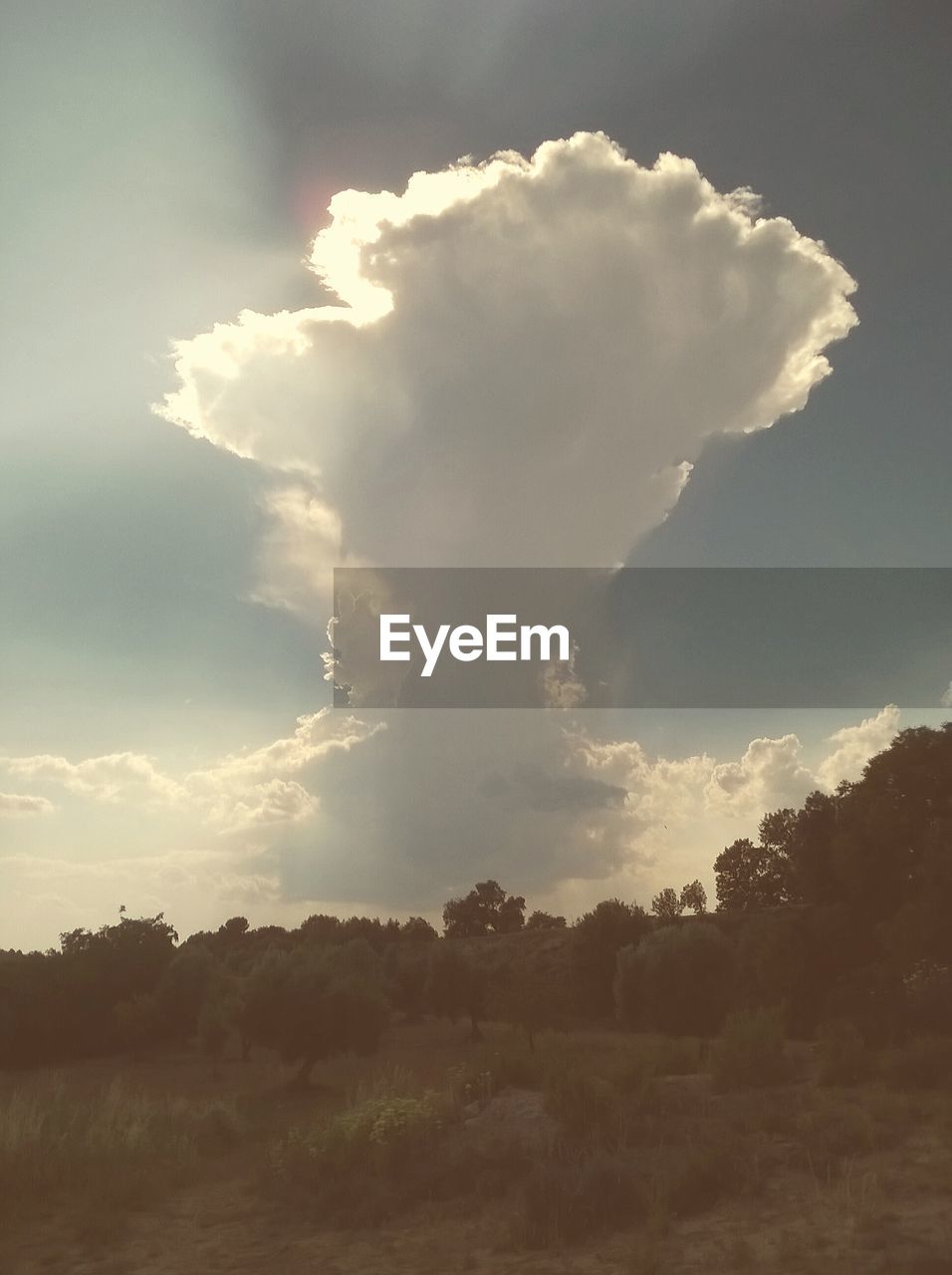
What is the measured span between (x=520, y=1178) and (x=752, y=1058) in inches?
298

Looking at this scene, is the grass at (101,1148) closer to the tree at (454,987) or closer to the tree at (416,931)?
the tree at (454,987)

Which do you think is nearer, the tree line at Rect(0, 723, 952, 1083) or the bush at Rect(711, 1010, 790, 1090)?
the bush at Rect(711, 1010, 790, 1090)

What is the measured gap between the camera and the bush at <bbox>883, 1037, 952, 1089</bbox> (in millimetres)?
17805

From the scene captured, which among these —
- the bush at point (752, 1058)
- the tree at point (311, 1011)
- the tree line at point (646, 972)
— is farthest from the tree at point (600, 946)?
the bush at point (752, 1058)

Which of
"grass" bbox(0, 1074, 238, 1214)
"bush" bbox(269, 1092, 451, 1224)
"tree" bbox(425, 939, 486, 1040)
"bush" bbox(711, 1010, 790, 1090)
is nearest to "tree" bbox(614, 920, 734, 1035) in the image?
"bush" bbox(711, 1010, 790, 1090)

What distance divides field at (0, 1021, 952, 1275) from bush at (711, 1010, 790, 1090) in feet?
0.35

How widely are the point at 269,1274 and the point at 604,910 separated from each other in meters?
49.3

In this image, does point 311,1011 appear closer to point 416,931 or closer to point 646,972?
point 646,972

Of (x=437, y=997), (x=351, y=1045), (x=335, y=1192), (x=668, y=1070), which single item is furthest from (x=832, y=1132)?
(x=437, y=997)

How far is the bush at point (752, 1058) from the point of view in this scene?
18.8m

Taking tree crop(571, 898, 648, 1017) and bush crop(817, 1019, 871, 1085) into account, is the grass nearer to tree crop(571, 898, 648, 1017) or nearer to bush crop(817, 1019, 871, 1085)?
bush crop(817, 1019, 871, 1085)

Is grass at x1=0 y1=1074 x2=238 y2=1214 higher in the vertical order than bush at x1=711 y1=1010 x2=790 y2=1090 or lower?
lower

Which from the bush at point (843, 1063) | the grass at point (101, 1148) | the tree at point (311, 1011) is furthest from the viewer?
the tree at point (311, 1011)

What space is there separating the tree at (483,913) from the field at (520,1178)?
100 m
